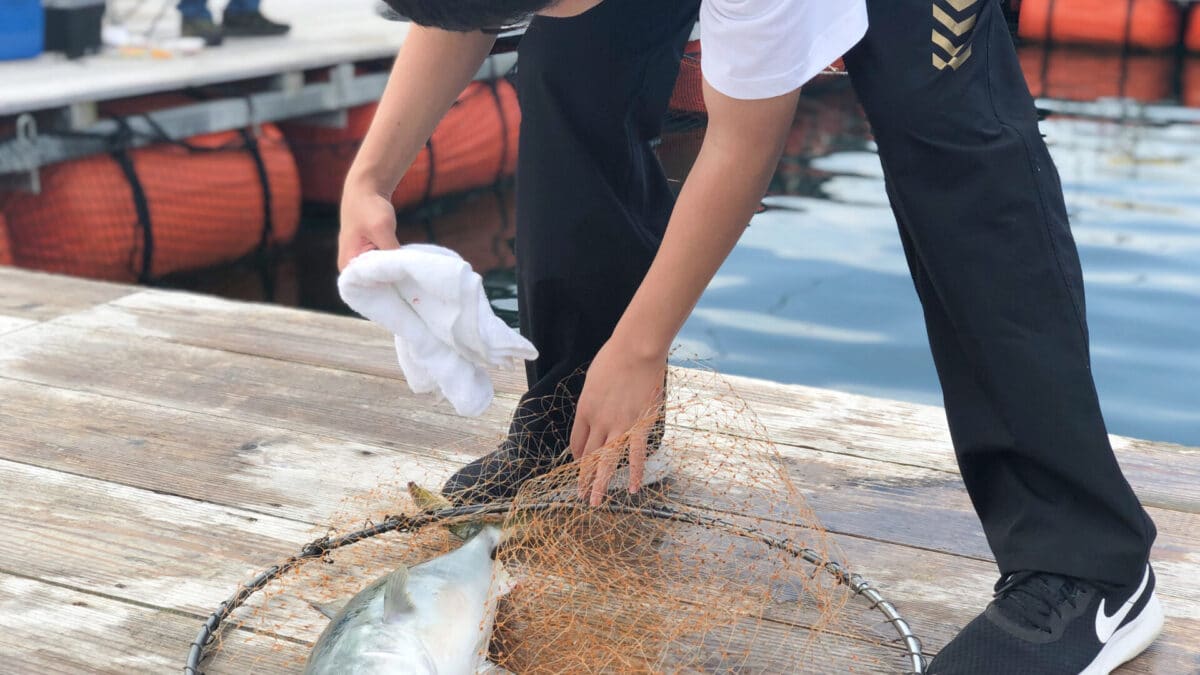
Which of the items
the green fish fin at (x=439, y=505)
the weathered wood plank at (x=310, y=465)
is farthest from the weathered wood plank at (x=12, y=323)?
the green fish fin at (x=439, y=505)

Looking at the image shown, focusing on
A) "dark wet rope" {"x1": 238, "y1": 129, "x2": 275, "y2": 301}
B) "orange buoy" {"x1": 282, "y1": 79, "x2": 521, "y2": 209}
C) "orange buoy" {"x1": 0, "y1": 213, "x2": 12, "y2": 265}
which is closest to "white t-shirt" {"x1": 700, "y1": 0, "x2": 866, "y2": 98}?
"orange buoy" {"x1": 0, "y1": 213, "x2": 12, "y2": 265}

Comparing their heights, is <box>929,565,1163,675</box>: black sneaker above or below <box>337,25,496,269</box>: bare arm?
below

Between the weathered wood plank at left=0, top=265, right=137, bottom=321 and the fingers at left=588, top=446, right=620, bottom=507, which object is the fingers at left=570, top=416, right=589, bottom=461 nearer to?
the fingers at left=588, top=446, right=620, bottom=507

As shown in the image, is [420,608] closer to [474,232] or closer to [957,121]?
[957,121]

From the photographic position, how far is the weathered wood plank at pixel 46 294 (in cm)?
283

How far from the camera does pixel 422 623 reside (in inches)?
53.0

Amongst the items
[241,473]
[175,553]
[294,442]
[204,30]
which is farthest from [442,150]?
[175,553]

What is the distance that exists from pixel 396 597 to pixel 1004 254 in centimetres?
79

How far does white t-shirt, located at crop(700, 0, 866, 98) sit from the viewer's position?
1.25 meters

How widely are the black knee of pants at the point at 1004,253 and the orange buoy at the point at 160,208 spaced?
455 cm

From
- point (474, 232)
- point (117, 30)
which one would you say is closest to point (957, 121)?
point (474, 232)

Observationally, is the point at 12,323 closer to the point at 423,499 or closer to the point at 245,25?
the point at 423,499

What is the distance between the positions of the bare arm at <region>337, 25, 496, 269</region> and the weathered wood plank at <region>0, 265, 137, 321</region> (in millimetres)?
1393

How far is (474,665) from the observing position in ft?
4.49
